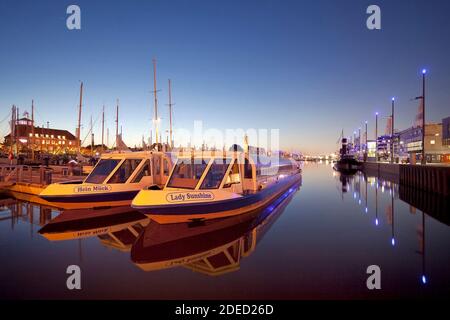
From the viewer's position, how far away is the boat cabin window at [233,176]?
1304cm

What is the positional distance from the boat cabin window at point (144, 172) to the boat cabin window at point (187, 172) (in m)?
4.08

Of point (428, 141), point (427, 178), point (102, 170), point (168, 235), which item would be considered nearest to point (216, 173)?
point (168, 235)

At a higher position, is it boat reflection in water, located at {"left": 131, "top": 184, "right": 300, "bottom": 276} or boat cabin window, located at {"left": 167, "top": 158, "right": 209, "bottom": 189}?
boat cabin window, located at {"left": 167, "top": 158, "right": 209, "bottom": 189}

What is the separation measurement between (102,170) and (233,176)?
784 centimetres

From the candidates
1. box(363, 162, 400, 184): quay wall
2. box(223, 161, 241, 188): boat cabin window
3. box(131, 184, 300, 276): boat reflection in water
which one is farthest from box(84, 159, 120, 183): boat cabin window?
box(363, 162, 400, 184): quay wall

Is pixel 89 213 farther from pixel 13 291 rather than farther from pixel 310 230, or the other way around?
pixel 310 230

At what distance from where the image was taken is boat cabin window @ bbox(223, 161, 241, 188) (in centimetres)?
1304

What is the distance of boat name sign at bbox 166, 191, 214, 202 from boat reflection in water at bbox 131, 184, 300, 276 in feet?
4.12

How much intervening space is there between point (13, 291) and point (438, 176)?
96.8 feet

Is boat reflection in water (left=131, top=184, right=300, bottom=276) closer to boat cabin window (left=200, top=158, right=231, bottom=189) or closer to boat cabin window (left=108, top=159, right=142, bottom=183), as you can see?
boat cabin window (left=200, top=158, right=231, bottom=189)

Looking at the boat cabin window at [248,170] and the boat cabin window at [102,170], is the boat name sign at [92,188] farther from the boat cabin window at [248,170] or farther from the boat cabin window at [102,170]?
the boat cabin window at [248,170]

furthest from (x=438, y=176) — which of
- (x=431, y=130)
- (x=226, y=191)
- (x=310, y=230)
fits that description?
(x=431, y=130)

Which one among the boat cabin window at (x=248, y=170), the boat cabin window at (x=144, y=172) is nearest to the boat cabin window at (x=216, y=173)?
the boat cabin window at (x=248, y=170)

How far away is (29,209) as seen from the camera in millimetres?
16484
